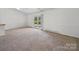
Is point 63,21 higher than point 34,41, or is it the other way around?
point 63,21

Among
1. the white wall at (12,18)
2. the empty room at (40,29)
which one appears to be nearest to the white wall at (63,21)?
the empty room at (40,29)

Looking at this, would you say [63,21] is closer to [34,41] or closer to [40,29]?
[40,29]

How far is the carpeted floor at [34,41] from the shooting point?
5.67 feet

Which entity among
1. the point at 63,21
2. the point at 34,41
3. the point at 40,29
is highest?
the point at 63,21

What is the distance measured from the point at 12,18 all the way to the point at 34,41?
1.42 ft

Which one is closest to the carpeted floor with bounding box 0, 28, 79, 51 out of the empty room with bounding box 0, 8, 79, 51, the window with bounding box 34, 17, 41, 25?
the empty room with bounding box 0, 8, 79, 51

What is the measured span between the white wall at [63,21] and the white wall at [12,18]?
1.09 feet

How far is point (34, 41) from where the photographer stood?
68.8 inches

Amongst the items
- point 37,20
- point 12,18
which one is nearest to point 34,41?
point 37,20

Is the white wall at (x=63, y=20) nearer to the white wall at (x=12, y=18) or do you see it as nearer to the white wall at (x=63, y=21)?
the white wall at (x=63, y=21)

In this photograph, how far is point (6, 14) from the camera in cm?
174
